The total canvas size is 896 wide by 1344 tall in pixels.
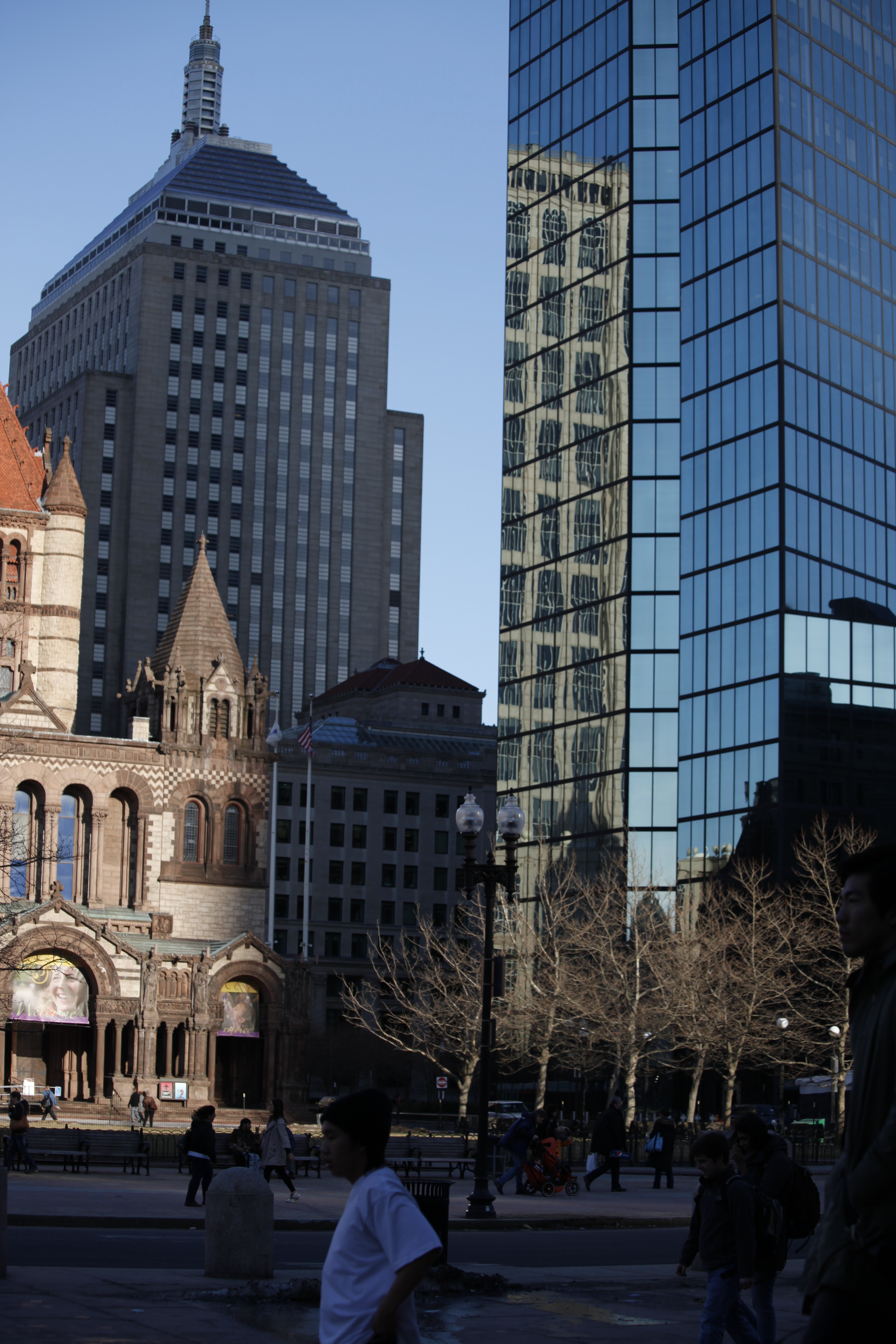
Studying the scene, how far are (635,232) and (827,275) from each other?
478 inches

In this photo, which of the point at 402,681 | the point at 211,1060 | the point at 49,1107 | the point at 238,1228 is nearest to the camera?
the point at 238,1228

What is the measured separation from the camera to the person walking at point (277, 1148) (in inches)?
A: 1169

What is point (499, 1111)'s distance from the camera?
7175 centimetres

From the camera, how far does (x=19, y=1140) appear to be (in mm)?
34969

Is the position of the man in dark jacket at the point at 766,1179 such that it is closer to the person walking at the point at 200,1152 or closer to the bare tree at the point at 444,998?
the person walking at the point at 200,1152

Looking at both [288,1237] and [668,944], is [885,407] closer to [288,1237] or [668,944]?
[668,944]

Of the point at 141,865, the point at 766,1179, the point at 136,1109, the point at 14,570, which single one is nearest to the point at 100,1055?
the point at 136,1109

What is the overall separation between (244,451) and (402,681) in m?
34.3

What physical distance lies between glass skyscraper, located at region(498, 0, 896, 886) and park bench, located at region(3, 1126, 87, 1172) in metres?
39.7

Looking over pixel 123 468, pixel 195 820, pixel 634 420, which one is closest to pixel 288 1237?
pixel 195 820

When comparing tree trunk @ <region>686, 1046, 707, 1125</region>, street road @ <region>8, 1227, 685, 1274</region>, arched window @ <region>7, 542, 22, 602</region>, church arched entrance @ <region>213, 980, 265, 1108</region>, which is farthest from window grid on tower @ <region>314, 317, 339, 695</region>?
street road @ <region>8, 1227, 685, 1274</region>

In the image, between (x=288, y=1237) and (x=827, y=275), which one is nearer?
(x=288, y=1237)

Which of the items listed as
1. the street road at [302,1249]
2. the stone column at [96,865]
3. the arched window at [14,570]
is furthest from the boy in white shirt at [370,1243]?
the arched window at [14,570]

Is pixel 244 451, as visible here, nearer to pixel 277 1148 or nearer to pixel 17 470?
pixel 17 470
